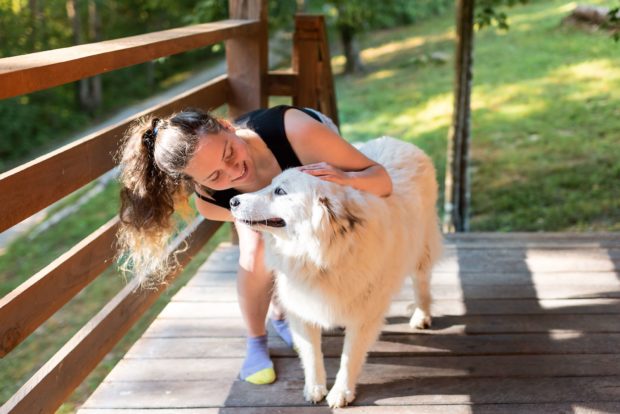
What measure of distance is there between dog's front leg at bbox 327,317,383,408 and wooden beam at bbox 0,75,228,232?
1.11 m

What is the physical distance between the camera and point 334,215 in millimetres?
1951

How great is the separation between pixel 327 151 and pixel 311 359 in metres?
0.81

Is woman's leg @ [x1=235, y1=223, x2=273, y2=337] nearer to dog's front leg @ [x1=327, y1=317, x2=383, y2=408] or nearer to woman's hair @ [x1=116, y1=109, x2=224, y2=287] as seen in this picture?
woman's hair @ [x1=116, y1=109, x2=224, y2=287]

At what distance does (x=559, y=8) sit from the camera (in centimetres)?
1275

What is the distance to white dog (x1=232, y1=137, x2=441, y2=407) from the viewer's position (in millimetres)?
1990

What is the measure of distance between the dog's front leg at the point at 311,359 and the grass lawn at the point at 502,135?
195cm

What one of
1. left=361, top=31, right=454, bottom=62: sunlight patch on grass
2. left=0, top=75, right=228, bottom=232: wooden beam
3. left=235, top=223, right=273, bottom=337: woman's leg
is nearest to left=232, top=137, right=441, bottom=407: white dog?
left=235, top=223, right=273, bottom=337: woman's leg

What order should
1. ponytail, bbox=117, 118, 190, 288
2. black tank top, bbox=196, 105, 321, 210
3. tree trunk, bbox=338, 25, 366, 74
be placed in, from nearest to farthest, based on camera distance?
ponytail, bbox=117, 118, 190, 288, black tank top, bbox=196, 105, 321, 210, tree trunk, bbox=338, 25, 366, 74

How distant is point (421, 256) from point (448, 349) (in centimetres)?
42

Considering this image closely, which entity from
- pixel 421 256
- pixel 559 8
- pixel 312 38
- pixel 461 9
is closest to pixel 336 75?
pixel 559 8

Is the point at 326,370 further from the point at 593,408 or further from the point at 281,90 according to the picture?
the point at 281,90

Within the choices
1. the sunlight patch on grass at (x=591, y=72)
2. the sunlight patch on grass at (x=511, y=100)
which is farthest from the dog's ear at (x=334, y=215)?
the sunlight patch on grass at (x=591, y=72)

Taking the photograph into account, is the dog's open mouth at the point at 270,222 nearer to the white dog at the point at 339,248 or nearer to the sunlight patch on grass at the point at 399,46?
the white dog at the point at 339,248

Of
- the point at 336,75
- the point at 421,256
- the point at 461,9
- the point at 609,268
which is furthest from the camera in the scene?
the point at 336,75
